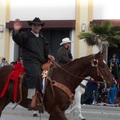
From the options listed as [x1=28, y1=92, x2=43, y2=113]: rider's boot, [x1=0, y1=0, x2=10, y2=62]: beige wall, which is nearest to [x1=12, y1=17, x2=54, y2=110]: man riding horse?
[x1=28, y1=92, x2=43, y2=113]: rider's boot

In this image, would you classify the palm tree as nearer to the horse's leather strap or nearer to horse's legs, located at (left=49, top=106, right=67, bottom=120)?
the horse's leather strap

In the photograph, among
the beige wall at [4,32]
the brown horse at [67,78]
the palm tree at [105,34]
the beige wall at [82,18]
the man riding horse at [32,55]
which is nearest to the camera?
the brown horse at [67,78]

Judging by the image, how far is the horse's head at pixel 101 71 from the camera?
834 centimetres

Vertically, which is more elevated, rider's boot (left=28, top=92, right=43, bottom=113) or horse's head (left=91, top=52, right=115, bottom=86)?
horse's head (left=91, top=52, right=115, bottom=86)

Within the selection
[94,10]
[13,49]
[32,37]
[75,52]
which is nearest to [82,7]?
[94,10]

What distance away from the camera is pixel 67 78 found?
855cm

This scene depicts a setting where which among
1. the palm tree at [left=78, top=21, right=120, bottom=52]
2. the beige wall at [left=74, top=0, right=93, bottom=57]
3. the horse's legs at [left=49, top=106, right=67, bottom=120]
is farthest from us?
the beige wall at [left=74, top=0, right=93, bottom=57]

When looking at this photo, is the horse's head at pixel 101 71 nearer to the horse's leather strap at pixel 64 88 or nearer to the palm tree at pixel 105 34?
the horse's leather strap at pixel 64 88

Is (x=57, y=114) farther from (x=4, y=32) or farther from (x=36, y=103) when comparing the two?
(x=4, y=32)

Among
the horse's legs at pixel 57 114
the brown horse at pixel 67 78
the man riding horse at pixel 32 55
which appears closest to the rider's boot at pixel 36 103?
the man riding horse at pixel 32 55

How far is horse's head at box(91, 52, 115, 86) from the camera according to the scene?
8336mm

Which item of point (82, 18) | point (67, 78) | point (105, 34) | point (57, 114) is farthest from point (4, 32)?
point (57, 114)

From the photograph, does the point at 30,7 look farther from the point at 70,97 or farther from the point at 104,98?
the point at 70,97

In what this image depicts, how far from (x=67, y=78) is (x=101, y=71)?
69cm
